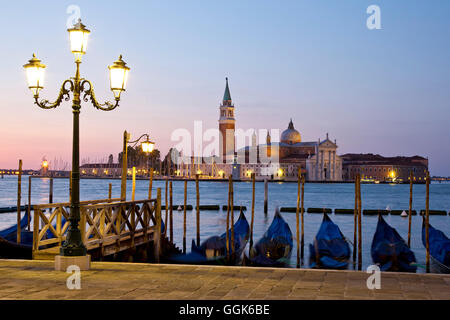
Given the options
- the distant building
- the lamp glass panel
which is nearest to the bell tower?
the distant building

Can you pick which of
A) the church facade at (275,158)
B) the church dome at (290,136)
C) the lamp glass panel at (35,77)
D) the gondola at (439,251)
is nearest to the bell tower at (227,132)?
the church facade at (275,158)

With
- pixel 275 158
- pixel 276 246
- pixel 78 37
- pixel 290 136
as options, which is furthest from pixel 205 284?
pixel 290 136

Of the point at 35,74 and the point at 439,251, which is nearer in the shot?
the point at 35,74

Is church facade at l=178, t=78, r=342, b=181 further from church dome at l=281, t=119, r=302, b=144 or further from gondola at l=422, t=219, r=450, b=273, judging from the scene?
gondola at l=422, t=219, r=450, b=273

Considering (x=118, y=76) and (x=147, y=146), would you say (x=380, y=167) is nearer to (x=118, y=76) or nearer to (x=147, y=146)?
(x=147, y=146)

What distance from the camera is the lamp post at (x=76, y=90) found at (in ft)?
19.3

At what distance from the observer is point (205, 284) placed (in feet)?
16.7

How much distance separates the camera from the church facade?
100875 mm

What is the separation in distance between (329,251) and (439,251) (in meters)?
2.46

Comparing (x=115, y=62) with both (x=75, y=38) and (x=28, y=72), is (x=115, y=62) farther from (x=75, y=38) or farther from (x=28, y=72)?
(x=28, y=72)

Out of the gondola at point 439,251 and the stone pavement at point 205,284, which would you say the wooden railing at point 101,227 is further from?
the gondola at point 439,251

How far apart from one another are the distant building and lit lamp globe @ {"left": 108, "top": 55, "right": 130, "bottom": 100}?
105666 millimetres

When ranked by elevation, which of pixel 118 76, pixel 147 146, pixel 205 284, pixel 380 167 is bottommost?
pixel 205 284
